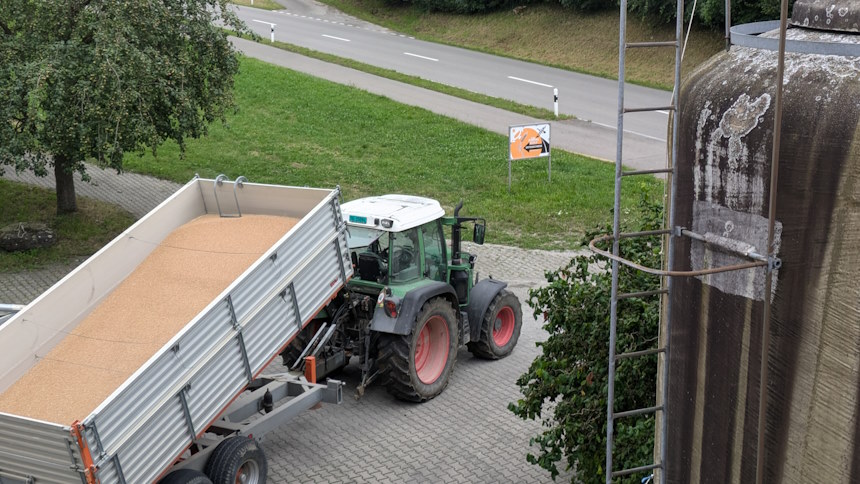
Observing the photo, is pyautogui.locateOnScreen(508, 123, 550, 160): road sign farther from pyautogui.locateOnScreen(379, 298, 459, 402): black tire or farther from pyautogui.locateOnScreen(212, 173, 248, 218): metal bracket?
pyautogui.locateOnScreen(212, 173, 248, 218): metal bracket

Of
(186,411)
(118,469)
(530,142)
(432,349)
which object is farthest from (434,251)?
(530,142)

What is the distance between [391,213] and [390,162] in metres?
10.4

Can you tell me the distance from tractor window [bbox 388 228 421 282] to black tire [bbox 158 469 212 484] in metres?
3.28

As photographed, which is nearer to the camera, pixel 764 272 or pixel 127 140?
pixel 764 272

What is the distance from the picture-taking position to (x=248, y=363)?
809 cm

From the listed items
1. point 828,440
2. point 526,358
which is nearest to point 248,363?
→ point 526,358

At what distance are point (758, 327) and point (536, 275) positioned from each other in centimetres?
1078

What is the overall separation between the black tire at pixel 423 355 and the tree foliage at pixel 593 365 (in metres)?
2.14

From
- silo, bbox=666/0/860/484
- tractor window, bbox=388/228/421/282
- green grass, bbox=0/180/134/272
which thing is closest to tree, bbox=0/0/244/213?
green grass, bbox=0/180/134/272

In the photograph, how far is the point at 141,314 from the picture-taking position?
834 cm

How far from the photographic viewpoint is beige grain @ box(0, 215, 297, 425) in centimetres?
737

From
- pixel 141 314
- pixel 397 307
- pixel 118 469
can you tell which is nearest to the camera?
pixel 118 469

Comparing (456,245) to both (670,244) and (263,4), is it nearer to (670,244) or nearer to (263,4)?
(670,244)

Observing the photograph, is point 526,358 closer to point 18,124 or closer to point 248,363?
point 248,363
